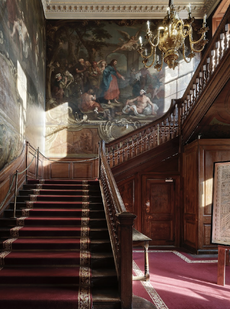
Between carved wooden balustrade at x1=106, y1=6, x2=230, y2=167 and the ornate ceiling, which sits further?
the ornate ceiling

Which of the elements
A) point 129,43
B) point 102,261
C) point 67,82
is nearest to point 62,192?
point 102,261

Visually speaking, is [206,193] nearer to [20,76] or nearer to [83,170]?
[83,170]

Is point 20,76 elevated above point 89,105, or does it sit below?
below

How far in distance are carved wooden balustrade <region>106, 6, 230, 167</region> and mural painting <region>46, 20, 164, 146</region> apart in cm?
213

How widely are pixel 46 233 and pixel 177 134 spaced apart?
5113 millimetres

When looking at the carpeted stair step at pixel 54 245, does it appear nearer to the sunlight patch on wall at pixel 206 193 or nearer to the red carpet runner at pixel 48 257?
the red carpet runner at pixel 48 257

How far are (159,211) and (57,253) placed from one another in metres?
4.69

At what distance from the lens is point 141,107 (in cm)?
1107

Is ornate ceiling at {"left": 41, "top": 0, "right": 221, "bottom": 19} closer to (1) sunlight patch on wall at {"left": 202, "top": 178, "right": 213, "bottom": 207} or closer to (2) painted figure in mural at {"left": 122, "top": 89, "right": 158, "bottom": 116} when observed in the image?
(2) painted figure in mural at {"left": 122, "top": 89, "right": 158, "bottom": 116}

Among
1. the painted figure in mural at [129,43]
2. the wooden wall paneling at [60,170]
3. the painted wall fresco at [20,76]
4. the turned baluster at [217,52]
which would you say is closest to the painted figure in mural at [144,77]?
the painted figure in mural at [129,43]

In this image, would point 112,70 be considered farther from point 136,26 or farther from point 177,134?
point 177,134

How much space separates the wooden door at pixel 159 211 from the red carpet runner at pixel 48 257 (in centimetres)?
287

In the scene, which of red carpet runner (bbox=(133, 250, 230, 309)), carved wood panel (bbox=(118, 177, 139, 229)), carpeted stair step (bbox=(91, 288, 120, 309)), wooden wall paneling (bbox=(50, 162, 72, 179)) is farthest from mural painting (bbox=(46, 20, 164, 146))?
carpeted stair step (bbox=(91, 288, 120, 309))

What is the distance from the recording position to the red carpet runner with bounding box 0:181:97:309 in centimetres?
355
